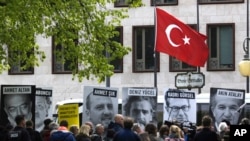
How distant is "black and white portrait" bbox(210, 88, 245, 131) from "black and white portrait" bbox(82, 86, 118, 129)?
2.69m

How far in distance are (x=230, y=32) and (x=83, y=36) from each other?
80.2ft

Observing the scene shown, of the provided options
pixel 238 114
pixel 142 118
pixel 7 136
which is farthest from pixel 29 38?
pixel 7 136

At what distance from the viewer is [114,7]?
2314 inches

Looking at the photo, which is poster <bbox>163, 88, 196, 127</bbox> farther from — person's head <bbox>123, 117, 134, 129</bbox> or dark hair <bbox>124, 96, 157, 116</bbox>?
person's head <bbox>123, 117, 134, 129</bbox>

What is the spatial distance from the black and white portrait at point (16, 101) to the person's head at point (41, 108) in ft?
7.70

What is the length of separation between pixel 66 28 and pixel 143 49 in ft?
82.9

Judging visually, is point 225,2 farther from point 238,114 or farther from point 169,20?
point 238,114

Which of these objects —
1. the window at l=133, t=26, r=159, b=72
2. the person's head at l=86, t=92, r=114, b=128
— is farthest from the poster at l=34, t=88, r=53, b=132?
the window at l=133, t=26, r=159, b=72

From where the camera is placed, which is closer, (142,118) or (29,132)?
(29,132)

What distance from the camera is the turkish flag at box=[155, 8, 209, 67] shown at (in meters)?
36.9

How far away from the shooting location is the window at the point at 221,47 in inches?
2253

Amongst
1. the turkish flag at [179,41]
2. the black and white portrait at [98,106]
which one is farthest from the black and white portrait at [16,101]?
the turkish flag at [179,41]

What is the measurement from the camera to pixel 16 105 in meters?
29.7

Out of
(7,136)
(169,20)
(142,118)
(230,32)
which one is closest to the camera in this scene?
(7,136)
